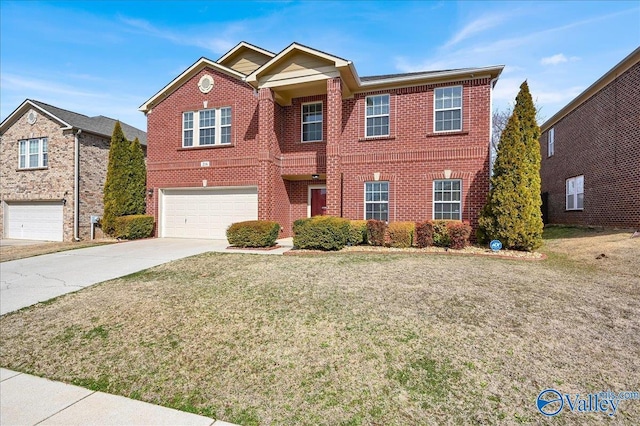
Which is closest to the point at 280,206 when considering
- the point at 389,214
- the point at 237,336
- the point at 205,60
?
the point at 389,214

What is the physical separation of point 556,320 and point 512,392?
1.99 meters

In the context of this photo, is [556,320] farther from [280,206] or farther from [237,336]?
[280,206]

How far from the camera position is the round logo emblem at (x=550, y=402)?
9.73 feet

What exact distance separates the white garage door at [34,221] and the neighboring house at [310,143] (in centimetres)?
605

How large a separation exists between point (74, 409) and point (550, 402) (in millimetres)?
4724

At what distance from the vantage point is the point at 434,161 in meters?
12.1

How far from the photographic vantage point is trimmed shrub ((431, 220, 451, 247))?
1025 centimetres

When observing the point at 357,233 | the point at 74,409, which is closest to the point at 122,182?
the point at 357,233

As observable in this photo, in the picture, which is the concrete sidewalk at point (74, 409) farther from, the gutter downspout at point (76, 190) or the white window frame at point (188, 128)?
the gutter downspout at point (76, 190)

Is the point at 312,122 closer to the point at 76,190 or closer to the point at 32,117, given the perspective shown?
the point at 76,190

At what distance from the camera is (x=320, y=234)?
10.0 m

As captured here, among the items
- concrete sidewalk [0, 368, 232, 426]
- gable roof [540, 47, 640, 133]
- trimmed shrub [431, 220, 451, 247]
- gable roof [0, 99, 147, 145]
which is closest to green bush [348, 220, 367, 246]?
trimmed shrub [431, 220, 451, 247]

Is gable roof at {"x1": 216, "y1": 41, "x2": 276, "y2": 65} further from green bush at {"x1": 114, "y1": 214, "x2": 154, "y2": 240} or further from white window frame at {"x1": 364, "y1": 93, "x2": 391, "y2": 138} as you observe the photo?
green bush at {"x1": 114, "y1": 214, "x2": 154, "y2": 240}

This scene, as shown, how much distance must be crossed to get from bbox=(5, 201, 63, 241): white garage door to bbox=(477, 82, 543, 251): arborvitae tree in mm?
19805
